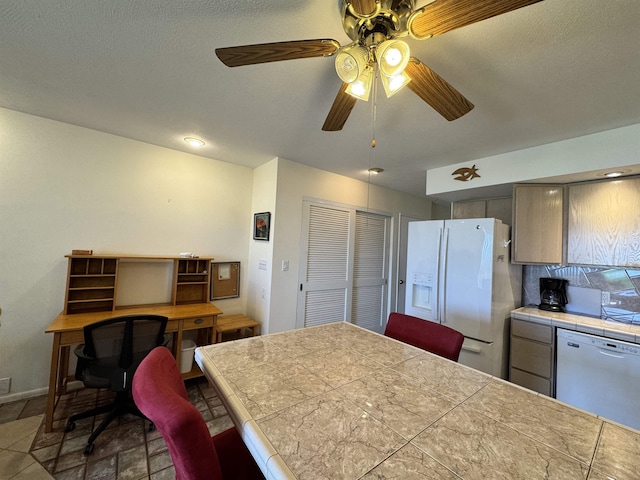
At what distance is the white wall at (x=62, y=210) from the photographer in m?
2.09

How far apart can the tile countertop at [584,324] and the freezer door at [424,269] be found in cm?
72

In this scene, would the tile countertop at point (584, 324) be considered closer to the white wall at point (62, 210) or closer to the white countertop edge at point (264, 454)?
the white countertop edge at point (264, 454)

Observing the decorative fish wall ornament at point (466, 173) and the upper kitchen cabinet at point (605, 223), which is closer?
the upper kitchen cabinet at point (605, 223)

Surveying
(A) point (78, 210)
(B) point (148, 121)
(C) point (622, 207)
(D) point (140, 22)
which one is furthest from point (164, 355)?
(C) point (622, 207)

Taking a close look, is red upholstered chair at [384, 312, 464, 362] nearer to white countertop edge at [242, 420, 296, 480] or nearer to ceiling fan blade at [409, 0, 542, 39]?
white countertop edge at [242, 420, 296, 480]

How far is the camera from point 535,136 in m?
2.04

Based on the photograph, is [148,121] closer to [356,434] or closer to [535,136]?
[356,434]

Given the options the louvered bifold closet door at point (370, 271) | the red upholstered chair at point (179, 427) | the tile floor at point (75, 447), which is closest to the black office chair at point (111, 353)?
the tile floor at point (75, 447)

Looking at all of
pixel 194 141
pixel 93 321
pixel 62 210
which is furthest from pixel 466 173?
pixel 62 210

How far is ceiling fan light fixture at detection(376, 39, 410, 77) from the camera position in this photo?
0.94 meters

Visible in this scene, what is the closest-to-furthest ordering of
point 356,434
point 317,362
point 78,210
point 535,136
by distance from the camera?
point 356,434
point 317,362
point 535,136
point 78,210

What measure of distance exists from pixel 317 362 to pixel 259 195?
2373mm

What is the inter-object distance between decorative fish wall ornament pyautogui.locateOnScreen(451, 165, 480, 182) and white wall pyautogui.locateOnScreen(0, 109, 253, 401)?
113 inches

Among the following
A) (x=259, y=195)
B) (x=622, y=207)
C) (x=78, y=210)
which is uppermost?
(x=259, y=195)
